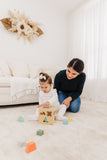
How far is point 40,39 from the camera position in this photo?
3189 millimetres

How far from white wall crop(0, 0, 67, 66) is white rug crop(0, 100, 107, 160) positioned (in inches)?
77.7

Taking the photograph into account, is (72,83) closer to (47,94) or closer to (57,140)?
(47,94)

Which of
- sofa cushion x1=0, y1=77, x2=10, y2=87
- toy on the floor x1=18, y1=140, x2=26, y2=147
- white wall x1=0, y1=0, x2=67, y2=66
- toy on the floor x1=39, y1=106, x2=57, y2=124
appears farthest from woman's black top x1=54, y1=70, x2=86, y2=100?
white wall x1=0, y1=0, x2=67, y2=66

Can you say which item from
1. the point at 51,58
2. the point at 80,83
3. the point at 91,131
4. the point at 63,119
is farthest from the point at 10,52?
the point at 91,131

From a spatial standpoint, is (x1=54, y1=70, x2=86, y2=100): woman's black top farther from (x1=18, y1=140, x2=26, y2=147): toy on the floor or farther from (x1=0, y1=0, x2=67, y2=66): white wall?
(x1=0, y1=0, x2=67, y2=66): white wall

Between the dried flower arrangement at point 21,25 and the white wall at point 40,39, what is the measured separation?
10cm

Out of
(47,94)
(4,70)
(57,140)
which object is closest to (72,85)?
(47,94)

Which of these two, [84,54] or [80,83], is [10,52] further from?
[80,83]

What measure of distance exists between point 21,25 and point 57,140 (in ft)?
8.61

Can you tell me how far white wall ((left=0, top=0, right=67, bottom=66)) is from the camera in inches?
109

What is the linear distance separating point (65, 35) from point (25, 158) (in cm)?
341

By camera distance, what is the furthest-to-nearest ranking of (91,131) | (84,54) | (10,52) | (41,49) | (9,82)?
(41,49), (84,54), (10,52), (9,82), (91,131)

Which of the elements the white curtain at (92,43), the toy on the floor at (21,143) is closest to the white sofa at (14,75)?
→ the white curtain at (92,43)

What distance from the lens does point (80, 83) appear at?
1636mm
